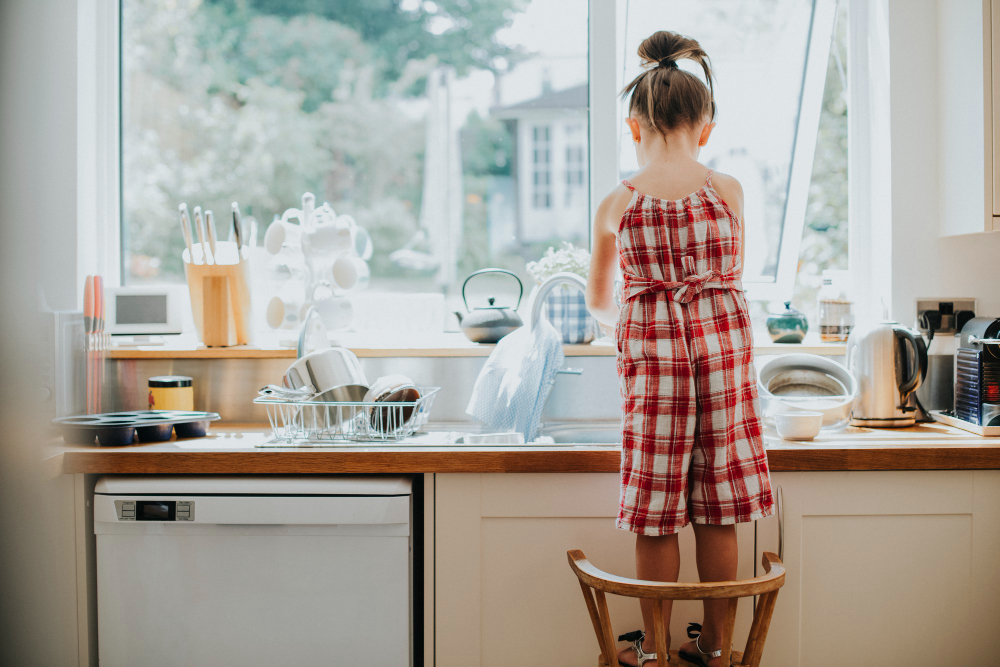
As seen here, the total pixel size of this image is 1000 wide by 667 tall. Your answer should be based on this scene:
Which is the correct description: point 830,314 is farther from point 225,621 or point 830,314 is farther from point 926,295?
point 225,621

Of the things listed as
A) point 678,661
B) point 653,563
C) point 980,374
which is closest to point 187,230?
point 653,563

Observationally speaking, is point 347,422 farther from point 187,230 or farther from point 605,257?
point 187,230

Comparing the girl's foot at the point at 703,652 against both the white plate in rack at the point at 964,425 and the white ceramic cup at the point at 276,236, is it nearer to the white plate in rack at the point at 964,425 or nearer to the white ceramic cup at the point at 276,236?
the white plate in rack at the point at 964,425

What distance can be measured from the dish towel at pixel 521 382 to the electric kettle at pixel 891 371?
2.41 ft

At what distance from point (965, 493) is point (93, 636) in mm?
1739

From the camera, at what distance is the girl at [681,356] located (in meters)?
1.15

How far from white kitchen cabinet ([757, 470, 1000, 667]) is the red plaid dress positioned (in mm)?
288

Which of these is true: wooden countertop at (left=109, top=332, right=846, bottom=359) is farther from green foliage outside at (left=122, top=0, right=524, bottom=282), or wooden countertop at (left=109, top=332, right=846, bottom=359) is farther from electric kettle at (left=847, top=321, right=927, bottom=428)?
green foliage outside at (left=122, top=0, right=524, bottom=282)

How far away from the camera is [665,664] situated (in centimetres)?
108

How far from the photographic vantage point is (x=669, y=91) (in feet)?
3.83

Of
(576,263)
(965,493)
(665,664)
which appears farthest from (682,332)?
(576,263)

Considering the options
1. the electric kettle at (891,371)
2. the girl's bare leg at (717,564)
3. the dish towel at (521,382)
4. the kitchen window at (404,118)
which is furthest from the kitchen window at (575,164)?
the girl's bare leg at (717,564)

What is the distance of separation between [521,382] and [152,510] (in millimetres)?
807

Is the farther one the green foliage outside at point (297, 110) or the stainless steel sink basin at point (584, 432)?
the green foliage outside at point (297, 110)
